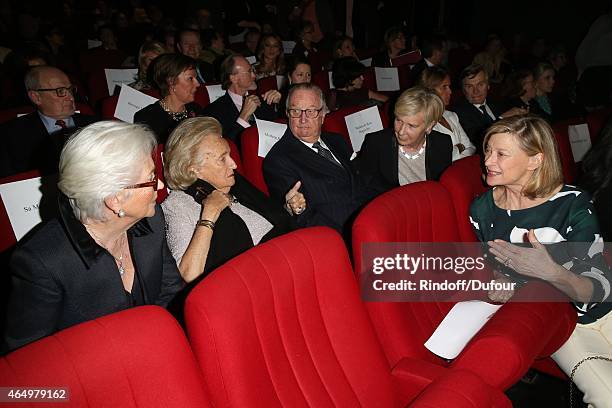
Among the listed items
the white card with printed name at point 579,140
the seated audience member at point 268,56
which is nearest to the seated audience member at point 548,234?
the white card with printed name at point 579,140

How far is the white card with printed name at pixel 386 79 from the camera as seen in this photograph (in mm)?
5352

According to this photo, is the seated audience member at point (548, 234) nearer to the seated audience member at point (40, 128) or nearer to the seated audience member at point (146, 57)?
the seated audience member at point (40, 128)

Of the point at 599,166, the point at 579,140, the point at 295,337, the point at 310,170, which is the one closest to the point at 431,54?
the point at 579,140

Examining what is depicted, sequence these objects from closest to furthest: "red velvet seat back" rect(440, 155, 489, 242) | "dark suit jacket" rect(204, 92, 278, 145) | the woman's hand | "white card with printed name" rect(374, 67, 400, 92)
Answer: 1. "red velvet seat back" rect(440, 155, 489, 242)
2. the woman's hand
3. "dark suit jacket" rect(204, 92, 278, 145)
4. "white card with printed name" rect(374, 67, 400, 92)

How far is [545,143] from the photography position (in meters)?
1.99

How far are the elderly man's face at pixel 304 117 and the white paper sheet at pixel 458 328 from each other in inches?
53.2

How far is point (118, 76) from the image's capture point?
4641 mm

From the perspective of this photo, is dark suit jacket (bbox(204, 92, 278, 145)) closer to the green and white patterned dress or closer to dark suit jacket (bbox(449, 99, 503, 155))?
dark suit jacket (bbox(449, 99, 503, 155))

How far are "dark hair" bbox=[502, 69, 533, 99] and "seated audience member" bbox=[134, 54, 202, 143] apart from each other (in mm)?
3073

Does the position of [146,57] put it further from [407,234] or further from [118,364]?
[118,364]

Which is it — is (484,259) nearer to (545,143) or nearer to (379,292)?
(545,143)

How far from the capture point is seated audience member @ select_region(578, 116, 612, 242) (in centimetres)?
205

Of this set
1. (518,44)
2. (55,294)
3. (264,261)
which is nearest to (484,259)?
(264,261)

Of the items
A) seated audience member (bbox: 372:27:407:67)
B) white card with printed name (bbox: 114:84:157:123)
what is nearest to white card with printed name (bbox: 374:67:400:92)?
seated audience member (bbox: 372:27:407:67)
